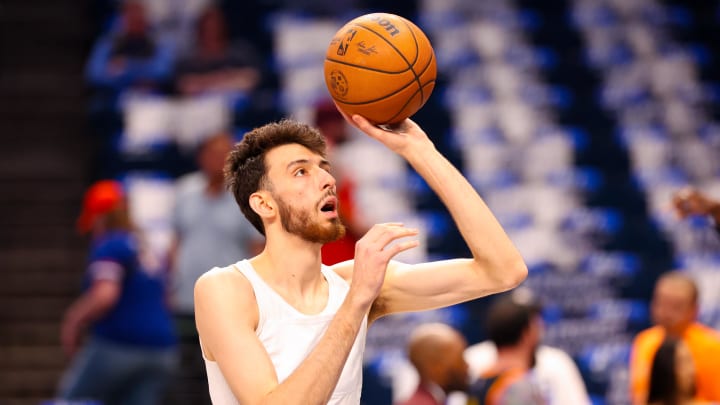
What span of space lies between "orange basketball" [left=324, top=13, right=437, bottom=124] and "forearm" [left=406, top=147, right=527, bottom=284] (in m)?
0.23

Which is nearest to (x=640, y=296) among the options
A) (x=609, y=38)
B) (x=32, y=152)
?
(x=609, y=38)

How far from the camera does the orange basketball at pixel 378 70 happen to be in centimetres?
374

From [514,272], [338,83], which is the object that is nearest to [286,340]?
[514,272]

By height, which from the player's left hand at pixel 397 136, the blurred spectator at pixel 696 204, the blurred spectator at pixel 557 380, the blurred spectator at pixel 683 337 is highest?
the player's left hand at pixel 397 136

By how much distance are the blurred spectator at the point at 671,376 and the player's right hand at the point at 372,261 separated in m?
2.40

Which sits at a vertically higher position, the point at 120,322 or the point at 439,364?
the point at 439,364

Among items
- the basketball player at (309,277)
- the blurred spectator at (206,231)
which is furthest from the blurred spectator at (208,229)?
the basketball player at (309,277)

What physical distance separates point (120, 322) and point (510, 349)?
2.88m

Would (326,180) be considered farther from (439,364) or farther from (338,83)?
(439,364)

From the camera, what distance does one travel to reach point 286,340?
11.5 ft

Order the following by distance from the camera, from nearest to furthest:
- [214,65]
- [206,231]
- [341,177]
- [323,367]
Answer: [323,367] → [341,177] → [206,231] → [214,65]

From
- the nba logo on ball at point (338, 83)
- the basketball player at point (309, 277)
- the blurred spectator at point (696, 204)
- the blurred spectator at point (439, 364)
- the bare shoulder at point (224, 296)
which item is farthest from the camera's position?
the blurred spectator at point (439, 364)

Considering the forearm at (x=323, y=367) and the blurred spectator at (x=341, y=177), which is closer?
the forearm at (x=323, y=367)

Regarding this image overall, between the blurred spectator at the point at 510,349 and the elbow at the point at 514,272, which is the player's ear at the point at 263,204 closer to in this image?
the elbow at the point at 514,272
